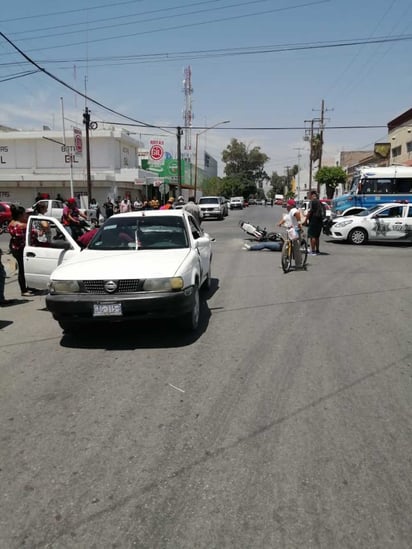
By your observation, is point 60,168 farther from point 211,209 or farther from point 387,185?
point 387,185

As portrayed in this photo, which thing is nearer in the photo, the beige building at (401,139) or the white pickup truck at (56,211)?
the white pickup truck at (56,211)

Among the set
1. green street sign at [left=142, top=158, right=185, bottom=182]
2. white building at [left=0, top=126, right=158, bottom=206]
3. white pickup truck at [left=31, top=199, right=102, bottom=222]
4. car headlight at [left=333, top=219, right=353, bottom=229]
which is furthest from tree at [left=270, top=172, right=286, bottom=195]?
car headlight at [left=333, top=219, right=353, bottom=229]

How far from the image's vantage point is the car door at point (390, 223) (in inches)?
680

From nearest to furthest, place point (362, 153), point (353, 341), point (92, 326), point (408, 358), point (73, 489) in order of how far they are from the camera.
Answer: point (73, 489), point (408, 358), point (353, 341), point (92, 326), point (362, 153)

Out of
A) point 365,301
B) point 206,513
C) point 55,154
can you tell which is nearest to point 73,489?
point 206,513

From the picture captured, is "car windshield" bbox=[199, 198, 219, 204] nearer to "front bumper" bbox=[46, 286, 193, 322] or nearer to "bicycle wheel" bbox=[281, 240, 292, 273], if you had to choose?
"bicycle wheel" bbox=[281, 240, 292, 273]

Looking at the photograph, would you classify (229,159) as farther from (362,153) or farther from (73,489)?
(73,489)

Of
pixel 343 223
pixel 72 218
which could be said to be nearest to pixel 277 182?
pixel 343 223

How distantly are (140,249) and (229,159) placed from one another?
12137 cm

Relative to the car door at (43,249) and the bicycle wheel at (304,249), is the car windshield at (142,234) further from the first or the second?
the bicycle wheel at (304,249)

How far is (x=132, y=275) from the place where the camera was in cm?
553

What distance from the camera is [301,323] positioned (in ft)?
22.2

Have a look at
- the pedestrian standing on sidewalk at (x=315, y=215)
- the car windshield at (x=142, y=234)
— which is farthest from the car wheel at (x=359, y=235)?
the car windshield at (x=142, y=234)

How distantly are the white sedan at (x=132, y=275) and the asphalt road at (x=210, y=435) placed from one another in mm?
463
